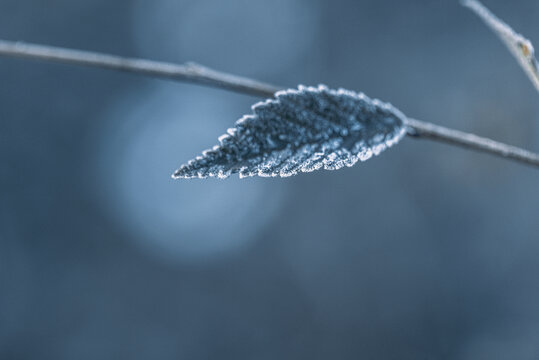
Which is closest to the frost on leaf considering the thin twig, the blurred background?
the thin twig

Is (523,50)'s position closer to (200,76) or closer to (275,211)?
(200,76)

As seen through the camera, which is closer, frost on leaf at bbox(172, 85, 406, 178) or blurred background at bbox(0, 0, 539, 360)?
frost on leaf at bbox(172, 85, 406, 178)

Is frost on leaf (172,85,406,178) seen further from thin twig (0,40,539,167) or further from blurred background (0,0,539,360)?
blurred background (0,0,539,360)

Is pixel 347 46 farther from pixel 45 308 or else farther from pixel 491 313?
pixel 45 308

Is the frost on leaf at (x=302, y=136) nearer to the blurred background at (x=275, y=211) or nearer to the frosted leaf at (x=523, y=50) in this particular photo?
the frosted leaf at (x=523, y=50)

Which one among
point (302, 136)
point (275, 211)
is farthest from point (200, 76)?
point (275, 211)

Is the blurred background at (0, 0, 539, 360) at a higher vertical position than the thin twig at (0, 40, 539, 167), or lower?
higher
